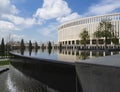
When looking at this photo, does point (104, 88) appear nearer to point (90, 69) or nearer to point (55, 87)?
point (90, 69)

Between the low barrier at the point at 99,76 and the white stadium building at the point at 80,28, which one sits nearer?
Result: the low barrier at the point at 99,76

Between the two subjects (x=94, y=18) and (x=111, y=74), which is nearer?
(x=111, y=74)

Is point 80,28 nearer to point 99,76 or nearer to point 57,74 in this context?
point 57,74

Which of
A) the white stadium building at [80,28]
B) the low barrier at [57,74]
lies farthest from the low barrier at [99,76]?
the white stadium building at [80,28]

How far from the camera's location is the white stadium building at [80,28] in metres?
87.7

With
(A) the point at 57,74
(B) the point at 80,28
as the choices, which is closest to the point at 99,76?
(A) the point at 57,74

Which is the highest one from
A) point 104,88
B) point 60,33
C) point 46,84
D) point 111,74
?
point 60,33

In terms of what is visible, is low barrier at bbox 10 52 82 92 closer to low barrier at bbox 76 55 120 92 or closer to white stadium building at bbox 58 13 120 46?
low barrier at bbox 76 55 120 92

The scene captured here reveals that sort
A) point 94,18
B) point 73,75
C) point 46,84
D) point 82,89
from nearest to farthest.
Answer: point 82,89, point 73,75, point 46,84, point 94,18

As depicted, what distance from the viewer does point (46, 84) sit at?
833 cm

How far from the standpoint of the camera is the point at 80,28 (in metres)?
101

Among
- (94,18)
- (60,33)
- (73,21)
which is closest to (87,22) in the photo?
(94,18)

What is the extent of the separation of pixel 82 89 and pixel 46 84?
11.5 ft

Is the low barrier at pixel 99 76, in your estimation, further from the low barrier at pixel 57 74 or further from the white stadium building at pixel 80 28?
the white stadium building at pixel 80 28
